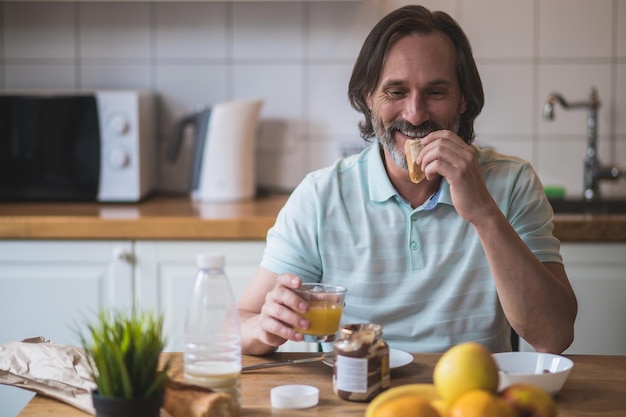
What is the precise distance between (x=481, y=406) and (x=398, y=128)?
978mm

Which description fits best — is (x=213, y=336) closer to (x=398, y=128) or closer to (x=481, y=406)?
(x=481, y=406)

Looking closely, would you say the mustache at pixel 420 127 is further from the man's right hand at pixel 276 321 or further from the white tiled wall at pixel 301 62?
the white tiled wall at pixel 301 62

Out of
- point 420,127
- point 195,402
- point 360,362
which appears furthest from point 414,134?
point 195,402

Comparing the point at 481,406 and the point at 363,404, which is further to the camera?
the point at 363,404

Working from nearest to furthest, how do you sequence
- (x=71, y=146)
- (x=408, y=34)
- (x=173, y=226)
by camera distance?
1. (x=408, y=34)
2. (x=173, y=226)
3. (x=71, y=146)

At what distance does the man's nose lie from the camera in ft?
5.74

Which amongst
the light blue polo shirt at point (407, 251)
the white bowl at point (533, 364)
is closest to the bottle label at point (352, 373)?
the white bowl at point (533, 364)

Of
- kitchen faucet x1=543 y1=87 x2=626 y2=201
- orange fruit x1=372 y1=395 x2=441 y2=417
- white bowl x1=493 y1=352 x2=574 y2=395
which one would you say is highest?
kitchen faucet x1=543 y1=87 x2=626 y2=201

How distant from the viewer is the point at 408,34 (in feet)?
5.96

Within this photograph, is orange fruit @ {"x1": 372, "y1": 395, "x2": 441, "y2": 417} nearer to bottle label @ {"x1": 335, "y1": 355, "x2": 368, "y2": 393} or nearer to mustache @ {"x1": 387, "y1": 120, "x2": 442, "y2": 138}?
bottle label @ {"x1": 335, "y1": 355, "x2": 368, "y2": 393}

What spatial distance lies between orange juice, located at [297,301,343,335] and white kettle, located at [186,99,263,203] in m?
1.59

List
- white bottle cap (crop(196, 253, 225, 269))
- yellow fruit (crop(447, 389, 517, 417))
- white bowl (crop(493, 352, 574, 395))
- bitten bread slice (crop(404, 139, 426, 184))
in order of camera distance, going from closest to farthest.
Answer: yellow fruit (crop(447, 389, 517, 417)), white bottle cap (crop(196, 253, 225, 269)), white bowl (crop(493, 352, 574, 395)), bitten bread slice (crop(404, 139, 426, 184))

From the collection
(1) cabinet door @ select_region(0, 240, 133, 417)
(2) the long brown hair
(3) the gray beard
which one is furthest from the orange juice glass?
(1) cabinet door @ select_region(0, 240, 133, 417)

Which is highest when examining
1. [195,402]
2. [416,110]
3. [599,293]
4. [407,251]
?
[416,110]
